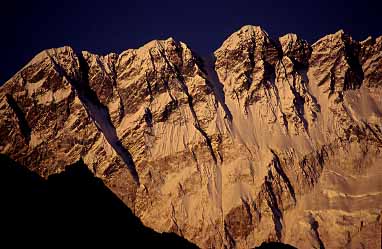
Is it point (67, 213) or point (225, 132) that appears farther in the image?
point (225, 132)

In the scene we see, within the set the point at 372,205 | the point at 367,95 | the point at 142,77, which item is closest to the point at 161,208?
the point at 142,77

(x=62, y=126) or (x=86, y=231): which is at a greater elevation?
(x=62, y=126)

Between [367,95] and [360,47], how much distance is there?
1162 centimetres

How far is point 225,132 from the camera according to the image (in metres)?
129

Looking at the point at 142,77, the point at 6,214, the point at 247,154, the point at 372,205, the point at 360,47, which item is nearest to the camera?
the point at 6,214

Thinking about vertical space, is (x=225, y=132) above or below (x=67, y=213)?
above

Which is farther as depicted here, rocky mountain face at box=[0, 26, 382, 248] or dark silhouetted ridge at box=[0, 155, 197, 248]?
rocky mountain face at box=[0, 26, 382, 248]

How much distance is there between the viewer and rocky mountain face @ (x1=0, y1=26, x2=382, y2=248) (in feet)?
388

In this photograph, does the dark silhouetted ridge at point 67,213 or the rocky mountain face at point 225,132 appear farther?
the rocky mountain face at point 225,132

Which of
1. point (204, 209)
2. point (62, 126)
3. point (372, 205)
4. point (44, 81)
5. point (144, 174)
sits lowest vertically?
point (372, 205)

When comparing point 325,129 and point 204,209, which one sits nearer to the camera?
point 204,209

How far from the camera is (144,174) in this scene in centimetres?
12450

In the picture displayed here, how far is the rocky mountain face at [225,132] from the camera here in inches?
4656

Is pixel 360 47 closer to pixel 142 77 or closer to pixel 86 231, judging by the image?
pixel 142 77
